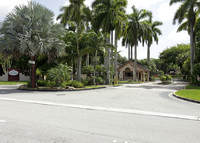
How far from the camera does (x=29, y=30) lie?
1811 cm

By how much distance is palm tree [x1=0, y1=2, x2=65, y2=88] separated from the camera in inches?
692

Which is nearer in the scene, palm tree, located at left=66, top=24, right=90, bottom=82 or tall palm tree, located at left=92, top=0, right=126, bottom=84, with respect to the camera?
palm tree, located at left=66, top=24, right=90, bottom=82

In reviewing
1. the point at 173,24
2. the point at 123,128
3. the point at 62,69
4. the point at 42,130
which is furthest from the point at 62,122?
the point at 173,24

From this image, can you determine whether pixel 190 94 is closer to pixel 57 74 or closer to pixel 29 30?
pixel 57 74

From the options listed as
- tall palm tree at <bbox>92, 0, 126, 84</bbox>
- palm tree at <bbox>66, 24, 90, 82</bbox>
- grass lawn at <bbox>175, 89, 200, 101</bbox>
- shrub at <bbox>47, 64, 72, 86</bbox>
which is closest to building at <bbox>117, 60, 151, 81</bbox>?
tall palm tree at <bbox>92, 0, 126, 84</bbox>

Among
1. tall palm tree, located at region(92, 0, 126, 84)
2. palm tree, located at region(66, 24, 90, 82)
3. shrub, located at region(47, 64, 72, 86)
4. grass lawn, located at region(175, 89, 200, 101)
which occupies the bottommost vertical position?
grass lawn, located at region(175, 89, 200, 101)

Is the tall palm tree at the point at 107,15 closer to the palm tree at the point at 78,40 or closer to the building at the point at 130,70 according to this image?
the palm tree at the point at 78,40

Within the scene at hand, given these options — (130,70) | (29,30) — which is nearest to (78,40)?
(29,30)

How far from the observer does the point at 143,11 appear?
40656mm

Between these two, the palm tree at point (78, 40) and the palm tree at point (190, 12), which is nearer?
the palm tree at point (78, 40)

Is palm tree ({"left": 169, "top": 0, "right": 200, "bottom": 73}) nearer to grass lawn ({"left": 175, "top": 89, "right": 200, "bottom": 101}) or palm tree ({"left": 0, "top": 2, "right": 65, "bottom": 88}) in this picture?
grass lawn ({"left": 175, "top": 89, "right": 200, "bottom": 101})

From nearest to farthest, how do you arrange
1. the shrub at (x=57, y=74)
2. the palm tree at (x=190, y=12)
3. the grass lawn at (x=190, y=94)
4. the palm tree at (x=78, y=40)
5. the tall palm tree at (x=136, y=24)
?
the grass lawn at (x=190, y=94) → the shrub at (x=57, y=74) → the palm tree at (x=78, y=40) → the palm tree at (x=190, y=12) → the tall palm tree at (x=136, y=24)

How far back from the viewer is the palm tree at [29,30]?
692 inches

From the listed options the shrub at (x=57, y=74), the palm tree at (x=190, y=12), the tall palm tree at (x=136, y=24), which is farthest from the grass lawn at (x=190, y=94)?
the tall palm tree at (x=136, y=24)
